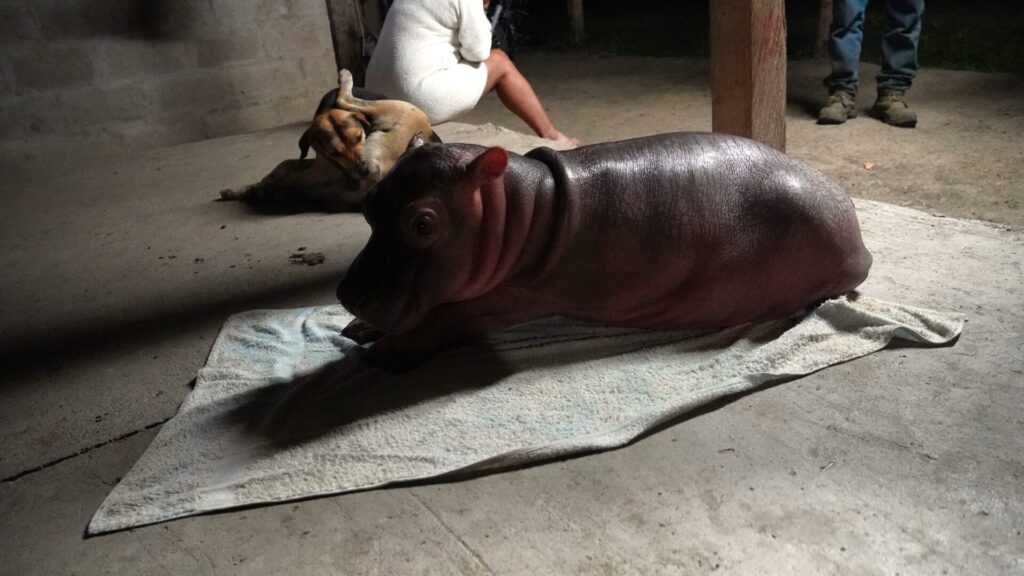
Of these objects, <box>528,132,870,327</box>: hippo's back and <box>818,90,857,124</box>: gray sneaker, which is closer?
<box>528,132,870,327</box>: hippo's back

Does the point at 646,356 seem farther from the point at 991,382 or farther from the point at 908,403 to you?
the point at 991,382

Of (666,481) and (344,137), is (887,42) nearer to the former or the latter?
(344,137)

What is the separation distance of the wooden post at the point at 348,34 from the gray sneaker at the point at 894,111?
332 centimetres

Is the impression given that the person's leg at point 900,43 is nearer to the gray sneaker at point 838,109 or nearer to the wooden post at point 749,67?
the gray sneaker at point 838,109

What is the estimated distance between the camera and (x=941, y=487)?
1.57 m

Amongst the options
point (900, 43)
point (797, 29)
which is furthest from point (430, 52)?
point (797, 29)

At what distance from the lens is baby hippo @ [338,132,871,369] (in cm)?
191

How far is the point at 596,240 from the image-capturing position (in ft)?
6.55

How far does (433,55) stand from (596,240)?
241 centimetres

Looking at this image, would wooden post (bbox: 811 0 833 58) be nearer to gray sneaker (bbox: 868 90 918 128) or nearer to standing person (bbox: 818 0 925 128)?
standing person (bbox: 818 0 925 128)

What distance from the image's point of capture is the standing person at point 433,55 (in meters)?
4.02

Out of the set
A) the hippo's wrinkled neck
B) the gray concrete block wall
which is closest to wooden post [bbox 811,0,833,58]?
the gray concrete block wall

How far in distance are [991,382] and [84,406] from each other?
221 centimetres

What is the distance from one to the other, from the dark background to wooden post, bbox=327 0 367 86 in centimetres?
263
